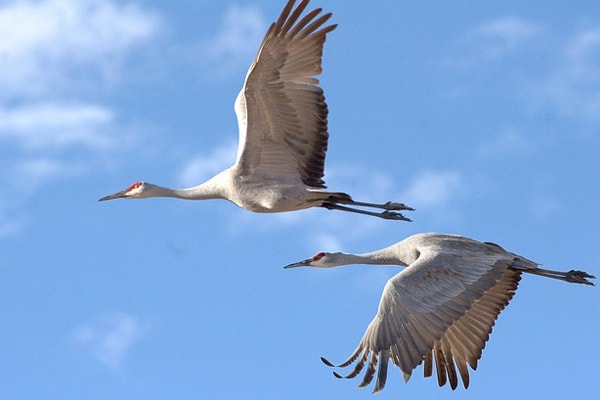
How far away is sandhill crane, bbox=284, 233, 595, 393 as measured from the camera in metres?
16.9

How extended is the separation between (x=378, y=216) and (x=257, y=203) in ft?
5.30

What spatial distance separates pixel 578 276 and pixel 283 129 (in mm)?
4033

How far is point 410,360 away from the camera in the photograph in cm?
1683

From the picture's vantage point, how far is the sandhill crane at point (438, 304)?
16906mm

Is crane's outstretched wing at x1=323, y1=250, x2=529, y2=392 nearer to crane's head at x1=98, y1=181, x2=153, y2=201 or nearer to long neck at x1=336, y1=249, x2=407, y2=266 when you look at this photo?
long neck at x1=336, y1=249, x2=407, y2=266

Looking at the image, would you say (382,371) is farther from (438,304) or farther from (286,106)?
(286,106)

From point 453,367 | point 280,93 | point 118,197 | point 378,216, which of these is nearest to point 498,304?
point 453,367

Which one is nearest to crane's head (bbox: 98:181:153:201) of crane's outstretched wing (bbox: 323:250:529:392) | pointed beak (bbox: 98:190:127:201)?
pointed beak (bbox: 98:190:127:201)

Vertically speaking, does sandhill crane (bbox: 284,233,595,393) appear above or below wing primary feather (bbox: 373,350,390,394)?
above

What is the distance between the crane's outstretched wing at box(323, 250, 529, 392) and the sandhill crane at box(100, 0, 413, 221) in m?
1.81

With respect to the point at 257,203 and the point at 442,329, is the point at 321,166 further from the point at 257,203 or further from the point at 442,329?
the point at 442,329

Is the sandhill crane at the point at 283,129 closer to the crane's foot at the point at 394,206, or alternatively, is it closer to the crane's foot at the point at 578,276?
the crane's foot at the point at 394,206

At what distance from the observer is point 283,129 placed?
61.2 ft

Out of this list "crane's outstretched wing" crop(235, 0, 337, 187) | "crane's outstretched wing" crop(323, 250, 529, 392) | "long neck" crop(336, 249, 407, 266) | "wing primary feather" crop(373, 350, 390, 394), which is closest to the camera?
"wing primary feather" crop(373, 350, 390, 394)
